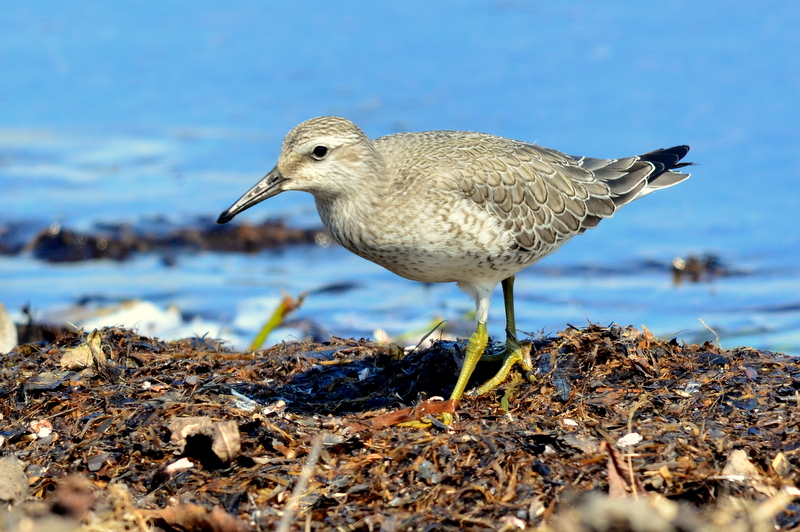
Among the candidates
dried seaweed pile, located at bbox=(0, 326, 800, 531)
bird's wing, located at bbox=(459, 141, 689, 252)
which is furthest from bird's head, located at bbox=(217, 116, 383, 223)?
dried seaweed pile, located at bbox=(0, 326, 800, 531)

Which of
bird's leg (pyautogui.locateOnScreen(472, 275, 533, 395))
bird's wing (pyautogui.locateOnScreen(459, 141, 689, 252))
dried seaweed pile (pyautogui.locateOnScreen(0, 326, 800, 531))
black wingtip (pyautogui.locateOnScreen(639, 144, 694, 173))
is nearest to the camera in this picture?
dried seaweed pile (pyautogui.locateOnScreen(0, 326, 800, 531))

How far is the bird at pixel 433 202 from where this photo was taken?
580cm

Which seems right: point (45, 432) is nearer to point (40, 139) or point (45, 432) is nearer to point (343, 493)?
point (343, 493)

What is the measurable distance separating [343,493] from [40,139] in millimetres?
11559

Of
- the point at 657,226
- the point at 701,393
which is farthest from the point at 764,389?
the point at 657,226

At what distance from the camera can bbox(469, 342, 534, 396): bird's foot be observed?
19.6 feet

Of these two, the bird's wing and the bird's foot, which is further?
the bird's wing

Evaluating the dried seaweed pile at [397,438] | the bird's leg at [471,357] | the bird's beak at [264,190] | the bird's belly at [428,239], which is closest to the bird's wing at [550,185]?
the bird's belly at [428,239]

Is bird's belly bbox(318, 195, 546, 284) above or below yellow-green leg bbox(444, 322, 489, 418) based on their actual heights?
above

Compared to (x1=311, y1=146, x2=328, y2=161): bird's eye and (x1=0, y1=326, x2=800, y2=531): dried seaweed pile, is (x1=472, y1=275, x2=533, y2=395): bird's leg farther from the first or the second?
(x1=311, y1=146, x2=328, y2=161): bird's eye

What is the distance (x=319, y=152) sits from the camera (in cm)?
592

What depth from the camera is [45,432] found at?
5102 millimetres

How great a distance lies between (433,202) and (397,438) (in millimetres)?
1674

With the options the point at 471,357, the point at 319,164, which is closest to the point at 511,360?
the point at 471,357
